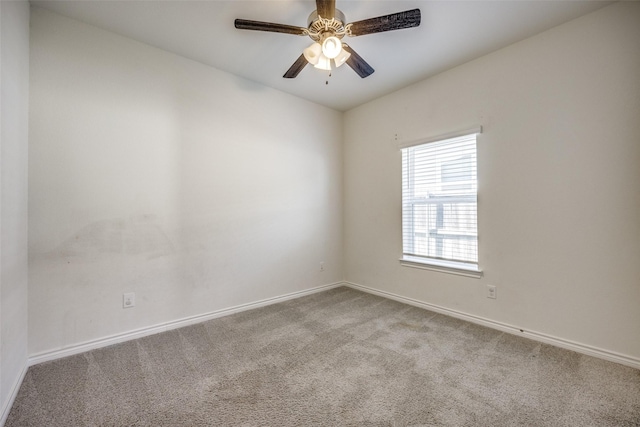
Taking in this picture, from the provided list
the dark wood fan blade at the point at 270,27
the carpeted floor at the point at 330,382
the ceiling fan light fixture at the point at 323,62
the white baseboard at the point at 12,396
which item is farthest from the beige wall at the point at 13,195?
the ceiling fan light fixture at the point at 323,62

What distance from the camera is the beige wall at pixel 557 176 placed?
188 cm

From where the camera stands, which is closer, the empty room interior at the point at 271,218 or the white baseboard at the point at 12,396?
the white baseboard at the point at 12,396

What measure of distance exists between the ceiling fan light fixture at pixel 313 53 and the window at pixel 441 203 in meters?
1.59

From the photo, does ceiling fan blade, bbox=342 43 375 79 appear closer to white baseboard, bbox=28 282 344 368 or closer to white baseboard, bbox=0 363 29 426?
white baseboard, bbox=28 282 344 368

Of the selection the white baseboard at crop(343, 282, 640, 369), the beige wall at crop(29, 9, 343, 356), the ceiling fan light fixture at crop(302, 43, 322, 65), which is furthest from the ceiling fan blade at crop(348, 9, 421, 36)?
the white baseboard at crop(343, 282, 640, 369)

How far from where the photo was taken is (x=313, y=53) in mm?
1921

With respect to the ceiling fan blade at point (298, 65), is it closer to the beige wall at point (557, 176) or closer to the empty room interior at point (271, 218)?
the empty room interior at point (271, 218)

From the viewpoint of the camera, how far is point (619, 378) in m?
1.72

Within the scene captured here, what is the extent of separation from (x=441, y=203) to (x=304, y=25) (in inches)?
82.8

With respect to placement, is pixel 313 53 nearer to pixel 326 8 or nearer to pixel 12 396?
pixel 326 8

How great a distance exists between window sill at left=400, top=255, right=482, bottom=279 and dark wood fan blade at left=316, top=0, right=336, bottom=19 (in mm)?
2424

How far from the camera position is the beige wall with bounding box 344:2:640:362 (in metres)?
1.88

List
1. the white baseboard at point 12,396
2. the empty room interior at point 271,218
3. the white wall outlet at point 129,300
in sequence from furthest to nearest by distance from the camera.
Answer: the white wall outlet at point 129,300, the empty room interior at point 271,218, the white baseboard at point 12,396

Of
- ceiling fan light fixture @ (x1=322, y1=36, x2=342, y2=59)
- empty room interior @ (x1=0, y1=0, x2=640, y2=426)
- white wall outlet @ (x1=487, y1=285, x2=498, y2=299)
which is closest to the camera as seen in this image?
empty room interior @ (x1=0, y1=0, x2=640, y2=426)
